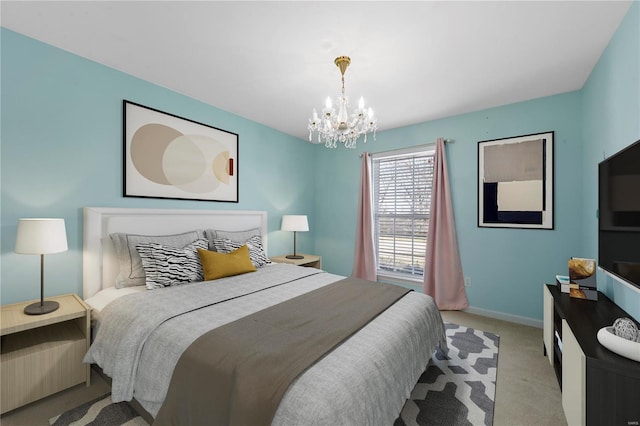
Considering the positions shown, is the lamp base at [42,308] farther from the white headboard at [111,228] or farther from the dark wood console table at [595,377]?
the dark wood console table at [595,377]

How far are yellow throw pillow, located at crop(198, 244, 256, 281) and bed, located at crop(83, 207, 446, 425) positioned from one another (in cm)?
8

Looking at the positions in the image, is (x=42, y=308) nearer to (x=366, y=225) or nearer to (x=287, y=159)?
(x=287, y=159)

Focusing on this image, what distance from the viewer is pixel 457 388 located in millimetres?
1968

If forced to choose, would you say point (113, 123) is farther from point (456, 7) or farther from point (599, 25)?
point (599, 25)

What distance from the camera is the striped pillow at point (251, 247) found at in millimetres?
2877

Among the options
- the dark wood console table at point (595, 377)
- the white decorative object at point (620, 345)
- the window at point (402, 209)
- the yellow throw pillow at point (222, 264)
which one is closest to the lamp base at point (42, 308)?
the yellow throw pillow at point (222, 264)

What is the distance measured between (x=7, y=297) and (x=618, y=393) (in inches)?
143

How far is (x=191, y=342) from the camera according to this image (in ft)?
4.64

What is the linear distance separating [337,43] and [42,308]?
2795 millimetres

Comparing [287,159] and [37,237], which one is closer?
[37,237]

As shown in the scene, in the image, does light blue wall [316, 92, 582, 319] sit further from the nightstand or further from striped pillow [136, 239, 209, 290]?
striped pillow [136, 239, 209, 290]

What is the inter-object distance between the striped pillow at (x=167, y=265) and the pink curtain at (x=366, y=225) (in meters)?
2.46

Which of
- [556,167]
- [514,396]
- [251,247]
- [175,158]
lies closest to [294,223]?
[251,247]

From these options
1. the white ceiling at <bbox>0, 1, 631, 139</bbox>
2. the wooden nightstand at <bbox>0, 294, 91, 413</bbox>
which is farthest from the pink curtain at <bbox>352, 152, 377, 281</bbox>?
the wooden nightstand at <bbox>0, 294, 91, 413</bbox>
